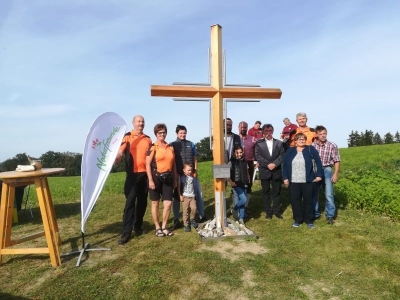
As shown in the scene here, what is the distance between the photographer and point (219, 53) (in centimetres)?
590

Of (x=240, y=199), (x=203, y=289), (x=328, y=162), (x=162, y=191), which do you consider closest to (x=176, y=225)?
(x=162, y=191)

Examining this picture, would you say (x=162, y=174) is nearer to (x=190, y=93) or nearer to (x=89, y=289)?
(x=190, y=93)

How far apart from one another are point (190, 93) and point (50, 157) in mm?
49807

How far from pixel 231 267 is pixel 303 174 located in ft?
9.07

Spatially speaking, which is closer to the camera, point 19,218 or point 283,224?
point 283,224

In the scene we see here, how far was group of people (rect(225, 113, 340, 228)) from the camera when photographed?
21.0 ft

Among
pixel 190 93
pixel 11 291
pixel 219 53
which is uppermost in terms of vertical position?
pixel 219 53

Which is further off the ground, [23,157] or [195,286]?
[23,157]

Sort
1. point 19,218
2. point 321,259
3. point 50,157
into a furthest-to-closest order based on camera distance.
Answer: point 50,157
point 19,218
point 321,259

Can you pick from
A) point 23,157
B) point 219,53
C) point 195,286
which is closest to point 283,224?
point 195,286

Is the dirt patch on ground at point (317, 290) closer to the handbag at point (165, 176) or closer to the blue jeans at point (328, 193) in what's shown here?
the blue jeans at point (328, 193)

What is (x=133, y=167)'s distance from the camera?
5.91 metres

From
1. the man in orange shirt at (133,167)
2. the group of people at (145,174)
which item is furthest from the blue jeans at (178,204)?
the man in orange shirt at (133,167)

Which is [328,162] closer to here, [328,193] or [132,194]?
[328,193]
